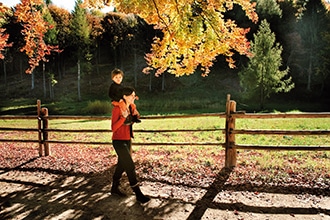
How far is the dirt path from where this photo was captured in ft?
13.7

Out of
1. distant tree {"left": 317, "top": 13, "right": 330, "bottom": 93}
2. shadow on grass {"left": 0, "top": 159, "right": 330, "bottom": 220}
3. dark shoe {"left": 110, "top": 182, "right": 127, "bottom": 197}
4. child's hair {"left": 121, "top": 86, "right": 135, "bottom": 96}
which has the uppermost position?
distant tree {"left": 317, "top": 13, "right": 330, "bottom": 93}

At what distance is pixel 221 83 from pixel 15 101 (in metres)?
29.0

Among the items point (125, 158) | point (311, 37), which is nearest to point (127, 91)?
point (125, 158)

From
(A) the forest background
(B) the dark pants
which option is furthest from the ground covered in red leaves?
(A) the forest background

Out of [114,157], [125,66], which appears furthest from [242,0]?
[125,66]

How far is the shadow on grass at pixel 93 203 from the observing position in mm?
Answer: 4223

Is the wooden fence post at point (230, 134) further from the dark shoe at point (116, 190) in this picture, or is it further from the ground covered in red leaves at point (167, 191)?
the dark shoe at point (116, 190)

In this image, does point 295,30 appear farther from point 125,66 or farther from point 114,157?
point 114,157

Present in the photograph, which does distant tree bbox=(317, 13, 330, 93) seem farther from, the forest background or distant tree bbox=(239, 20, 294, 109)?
distant tree bbox=(239, 20, 294, 109)

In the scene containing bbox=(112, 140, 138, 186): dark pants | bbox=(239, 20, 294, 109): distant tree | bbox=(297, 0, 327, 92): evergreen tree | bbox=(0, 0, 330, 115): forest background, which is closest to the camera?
bbox=(112, 140, 138, 186): dark pants

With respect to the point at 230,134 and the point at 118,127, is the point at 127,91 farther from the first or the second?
the point at 230,134

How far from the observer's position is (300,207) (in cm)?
440

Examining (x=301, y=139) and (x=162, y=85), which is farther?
(x=162, y=85)

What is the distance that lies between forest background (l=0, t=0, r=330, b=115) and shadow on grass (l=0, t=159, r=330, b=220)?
19833 millimetres
